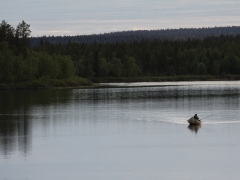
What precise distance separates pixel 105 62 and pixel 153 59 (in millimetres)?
22561

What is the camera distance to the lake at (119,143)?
23.4 m

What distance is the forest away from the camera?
97188mm

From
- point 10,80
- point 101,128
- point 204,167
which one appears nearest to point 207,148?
point 204,167

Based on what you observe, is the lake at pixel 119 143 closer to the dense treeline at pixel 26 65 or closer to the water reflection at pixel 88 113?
the water reflection at pixel 88 113

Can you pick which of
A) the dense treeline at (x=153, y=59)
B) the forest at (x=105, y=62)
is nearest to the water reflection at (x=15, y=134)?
the forest at (x=105, y=62)

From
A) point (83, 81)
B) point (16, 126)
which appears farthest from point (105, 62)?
point (16, 126)

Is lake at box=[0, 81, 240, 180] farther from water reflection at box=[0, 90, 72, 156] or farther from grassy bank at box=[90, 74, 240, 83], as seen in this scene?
grassy bank at box=[90, 74, 240, 83]

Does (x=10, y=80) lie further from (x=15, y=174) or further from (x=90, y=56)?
(x=15, y=174)

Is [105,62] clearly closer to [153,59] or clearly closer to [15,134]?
[153,59]

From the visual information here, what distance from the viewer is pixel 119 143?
30.5 metres

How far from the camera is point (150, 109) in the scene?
4962 centimetres

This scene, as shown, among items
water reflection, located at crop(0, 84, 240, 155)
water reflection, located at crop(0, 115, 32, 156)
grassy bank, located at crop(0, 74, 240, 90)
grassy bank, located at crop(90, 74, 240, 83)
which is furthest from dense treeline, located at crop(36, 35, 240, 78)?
water reflection, located at crop(0, 115, 32, 156)

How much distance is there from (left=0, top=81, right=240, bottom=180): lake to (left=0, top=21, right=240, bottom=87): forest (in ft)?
153

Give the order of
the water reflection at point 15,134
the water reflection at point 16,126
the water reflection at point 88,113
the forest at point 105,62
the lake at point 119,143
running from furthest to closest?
1. the forest at point 105,62
2. the water reflection at point 88,113
3. the water reflection at point 16,126
4. the water reflection at point 15,134
5. the lake at point 119,143
